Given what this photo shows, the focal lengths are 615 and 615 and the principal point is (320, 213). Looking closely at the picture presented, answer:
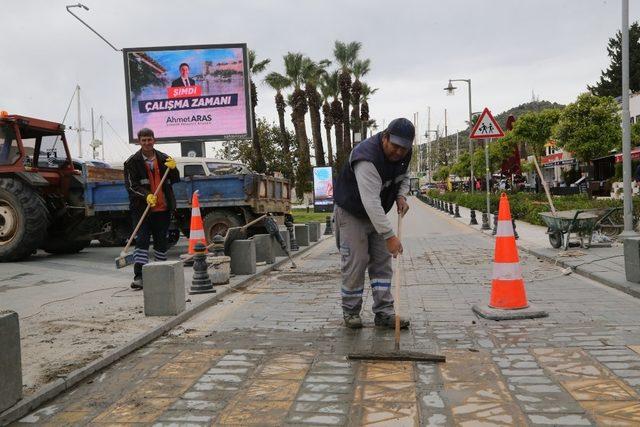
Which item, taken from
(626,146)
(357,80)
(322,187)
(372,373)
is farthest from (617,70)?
(372,373)

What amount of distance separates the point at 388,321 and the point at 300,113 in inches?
1756

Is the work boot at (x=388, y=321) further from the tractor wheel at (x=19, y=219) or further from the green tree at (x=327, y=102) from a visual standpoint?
the green tree at (x=327, y=102)

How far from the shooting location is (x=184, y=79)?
69.7 feet

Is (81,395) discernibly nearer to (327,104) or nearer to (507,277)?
(507,277)

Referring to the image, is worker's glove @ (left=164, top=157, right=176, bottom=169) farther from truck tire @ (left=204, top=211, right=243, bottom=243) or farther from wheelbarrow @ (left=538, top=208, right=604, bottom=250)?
wheelbarrow @ (left=538, top=208, right=604, bottom=250)

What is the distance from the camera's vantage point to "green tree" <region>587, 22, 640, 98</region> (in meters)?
65.2

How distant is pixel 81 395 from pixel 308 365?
4.82ft

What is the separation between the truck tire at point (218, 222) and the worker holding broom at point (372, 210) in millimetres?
6931

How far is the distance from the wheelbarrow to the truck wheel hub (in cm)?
959

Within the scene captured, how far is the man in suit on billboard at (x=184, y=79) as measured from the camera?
21.2 metres

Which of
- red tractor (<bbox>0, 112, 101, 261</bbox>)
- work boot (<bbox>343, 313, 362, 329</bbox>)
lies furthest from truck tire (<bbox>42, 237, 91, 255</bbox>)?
work boot (<bbox>343, 313, 362, 329</bbox>)

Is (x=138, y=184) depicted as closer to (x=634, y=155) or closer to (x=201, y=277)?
(x=201, y=277)

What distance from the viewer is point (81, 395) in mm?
3789

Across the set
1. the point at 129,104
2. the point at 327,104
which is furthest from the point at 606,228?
the point at 327,104
